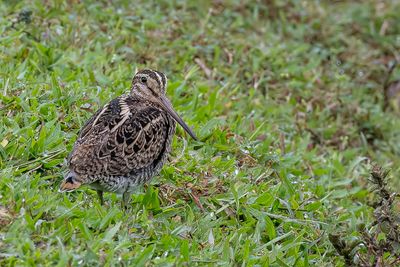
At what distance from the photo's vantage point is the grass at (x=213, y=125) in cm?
516

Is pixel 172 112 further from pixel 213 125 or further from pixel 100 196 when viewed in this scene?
pixel 213 125

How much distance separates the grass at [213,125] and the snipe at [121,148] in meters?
0.19

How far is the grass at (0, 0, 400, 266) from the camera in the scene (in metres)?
5.16

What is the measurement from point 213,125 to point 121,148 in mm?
1678

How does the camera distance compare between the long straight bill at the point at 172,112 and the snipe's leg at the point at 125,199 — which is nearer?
the snipe's leg at the point at 125,199

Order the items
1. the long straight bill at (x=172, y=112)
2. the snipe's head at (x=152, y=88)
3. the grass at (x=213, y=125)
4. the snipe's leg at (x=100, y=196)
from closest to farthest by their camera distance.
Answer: the grass at (x=213, y=125)
the snipe's leg at (x=100, y=196)
the long straight bill at (x=172, y=112)
the snipe's head at (x=152, y=88)

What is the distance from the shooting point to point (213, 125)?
7.00 meters

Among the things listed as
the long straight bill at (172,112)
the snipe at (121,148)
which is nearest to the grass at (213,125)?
the snipe at (121,148)

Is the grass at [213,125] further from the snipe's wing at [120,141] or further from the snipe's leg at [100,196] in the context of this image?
the snipe's wing at [120,141]

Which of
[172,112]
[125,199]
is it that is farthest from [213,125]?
[125,199]

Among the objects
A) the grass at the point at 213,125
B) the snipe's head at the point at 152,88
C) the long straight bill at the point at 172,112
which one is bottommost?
the grass at the point at 213,125

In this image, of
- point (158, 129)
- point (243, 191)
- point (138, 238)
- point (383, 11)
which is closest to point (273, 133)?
point (243, 191)

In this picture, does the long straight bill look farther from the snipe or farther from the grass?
the grass

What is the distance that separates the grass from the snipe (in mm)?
188
